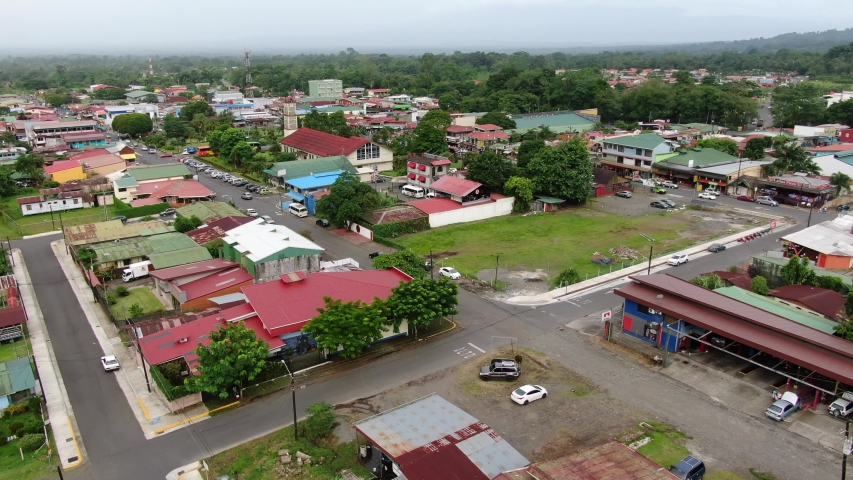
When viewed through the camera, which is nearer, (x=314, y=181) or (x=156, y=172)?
(x=314, y=181)

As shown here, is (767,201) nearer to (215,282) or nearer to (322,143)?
(322,143)

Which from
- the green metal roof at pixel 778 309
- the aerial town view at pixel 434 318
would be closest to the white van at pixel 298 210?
the aerial town view at pixel 434 318

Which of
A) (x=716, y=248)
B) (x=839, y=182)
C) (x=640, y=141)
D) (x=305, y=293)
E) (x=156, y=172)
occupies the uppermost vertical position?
(x=640, y=141)

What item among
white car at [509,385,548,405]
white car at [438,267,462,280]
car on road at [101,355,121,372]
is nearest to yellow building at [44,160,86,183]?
car on road at [101,355,121,372]

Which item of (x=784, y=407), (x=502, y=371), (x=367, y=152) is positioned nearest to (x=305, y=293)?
(x=502, y=371)

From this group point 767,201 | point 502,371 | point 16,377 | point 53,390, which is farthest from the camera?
point 767,201

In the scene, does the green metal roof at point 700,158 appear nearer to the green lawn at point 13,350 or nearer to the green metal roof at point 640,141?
the green metal roof at point 640,141
